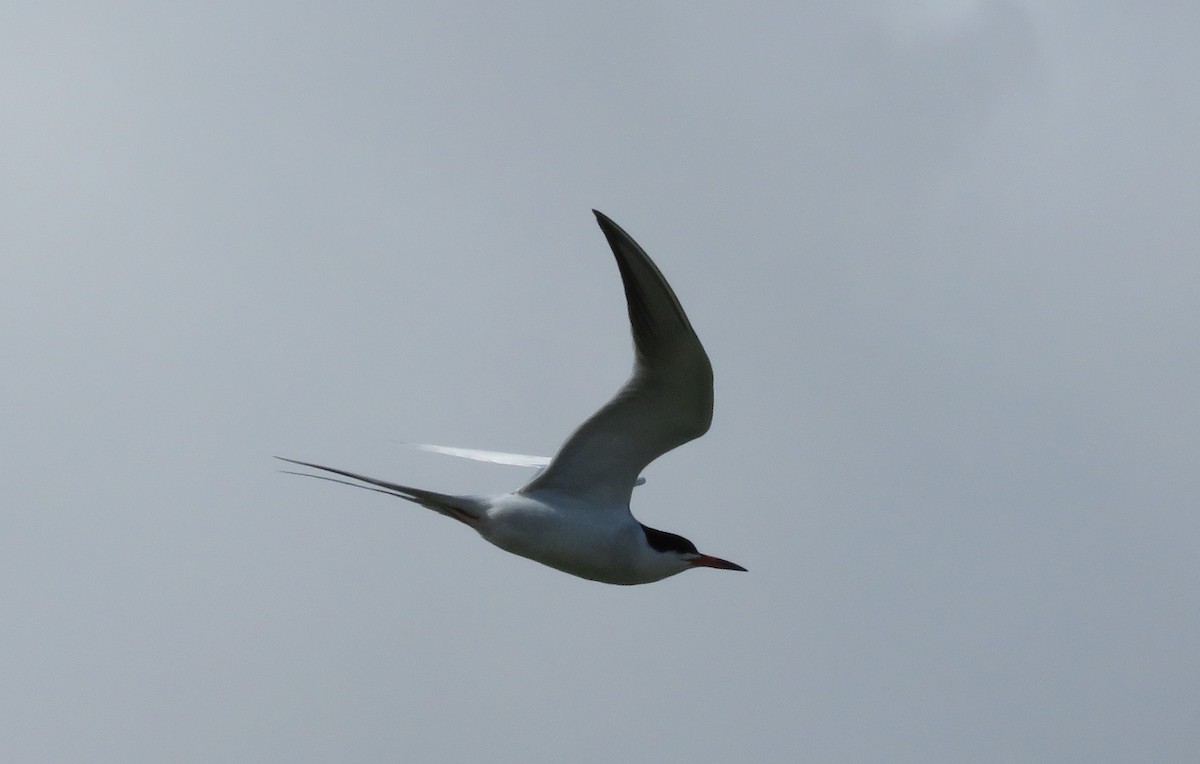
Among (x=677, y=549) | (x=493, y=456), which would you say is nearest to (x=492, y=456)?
(x=493, y=456)

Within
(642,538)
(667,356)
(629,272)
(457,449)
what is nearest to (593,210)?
(629,272)

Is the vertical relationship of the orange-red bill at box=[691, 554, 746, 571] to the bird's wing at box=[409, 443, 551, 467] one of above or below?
below

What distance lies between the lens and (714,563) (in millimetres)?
8977

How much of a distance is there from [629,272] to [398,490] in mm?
1847

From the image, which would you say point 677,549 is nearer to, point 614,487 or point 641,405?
point 614,487

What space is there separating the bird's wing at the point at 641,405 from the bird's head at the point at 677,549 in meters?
0.29

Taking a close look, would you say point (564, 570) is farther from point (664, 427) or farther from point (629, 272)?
point (629, 272)

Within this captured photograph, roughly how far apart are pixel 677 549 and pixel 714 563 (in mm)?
387

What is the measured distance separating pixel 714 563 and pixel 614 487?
942 mm

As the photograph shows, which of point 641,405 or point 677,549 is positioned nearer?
point 641,405

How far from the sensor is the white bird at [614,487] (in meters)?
7.69

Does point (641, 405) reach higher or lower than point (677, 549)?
higher

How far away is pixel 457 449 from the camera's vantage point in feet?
33.3

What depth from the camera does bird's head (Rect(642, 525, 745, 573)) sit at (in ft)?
28.3
